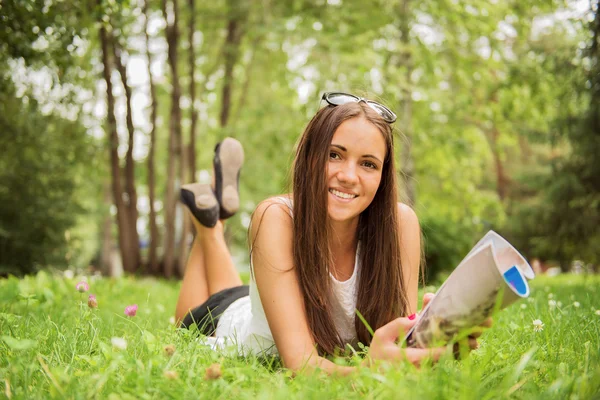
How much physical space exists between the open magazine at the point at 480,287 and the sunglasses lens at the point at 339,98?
43.3 inches

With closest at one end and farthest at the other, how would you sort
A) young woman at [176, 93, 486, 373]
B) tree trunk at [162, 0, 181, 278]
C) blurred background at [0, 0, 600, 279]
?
young woman at [176, 93, 486, 373]
blurred background at [0, 0, 600, 279]
tree trunk at [162, 0, 181, 278]

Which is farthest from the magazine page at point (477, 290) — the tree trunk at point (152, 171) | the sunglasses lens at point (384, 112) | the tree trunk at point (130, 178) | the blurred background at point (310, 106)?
the tree trunk at point (152, 171)

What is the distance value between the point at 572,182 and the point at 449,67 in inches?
128

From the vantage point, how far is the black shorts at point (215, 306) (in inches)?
136

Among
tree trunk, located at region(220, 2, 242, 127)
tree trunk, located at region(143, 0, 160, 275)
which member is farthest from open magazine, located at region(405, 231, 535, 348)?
tree trunk, located at region(220, 2, 242, 127)

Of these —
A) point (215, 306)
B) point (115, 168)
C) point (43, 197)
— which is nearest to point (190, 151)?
point (115, 168)

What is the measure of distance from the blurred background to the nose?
4.63m

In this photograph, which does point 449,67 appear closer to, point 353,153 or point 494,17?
point 494,17

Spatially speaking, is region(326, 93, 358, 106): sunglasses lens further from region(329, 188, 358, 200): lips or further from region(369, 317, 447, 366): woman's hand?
region(369, 317, 447, 366): woman's hand

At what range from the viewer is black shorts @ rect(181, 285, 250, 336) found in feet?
11.3

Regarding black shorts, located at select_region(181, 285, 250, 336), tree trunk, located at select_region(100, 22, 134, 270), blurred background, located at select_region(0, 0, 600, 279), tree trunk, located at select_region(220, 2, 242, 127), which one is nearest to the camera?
black shorts, located at select_region(181, 285, 250, 336)

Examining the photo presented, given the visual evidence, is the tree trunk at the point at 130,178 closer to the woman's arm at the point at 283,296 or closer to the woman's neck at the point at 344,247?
the woman's neck at the point at 344,247

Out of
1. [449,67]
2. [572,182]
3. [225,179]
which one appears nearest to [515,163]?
[572,182]

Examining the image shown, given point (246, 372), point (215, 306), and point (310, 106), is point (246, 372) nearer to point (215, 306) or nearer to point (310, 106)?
point (215, 306)
